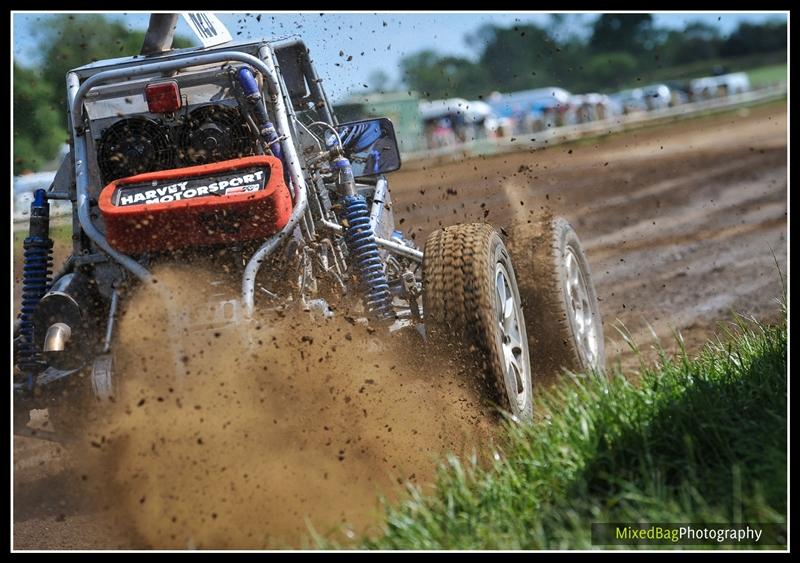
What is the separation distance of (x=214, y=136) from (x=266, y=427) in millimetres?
1728

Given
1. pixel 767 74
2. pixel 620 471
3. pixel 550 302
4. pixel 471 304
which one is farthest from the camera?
pixel 767 74

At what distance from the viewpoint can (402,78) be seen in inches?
426

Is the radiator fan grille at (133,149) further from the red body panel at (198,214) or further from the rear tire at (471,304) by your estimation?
the rear tire at (471,304)

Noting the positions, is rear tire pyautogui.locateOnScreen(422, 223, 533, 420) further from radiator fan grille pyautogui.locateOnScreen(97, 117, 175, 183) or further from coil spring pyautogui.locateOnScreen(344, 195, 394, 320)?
radiator fan grille pyautogui.locateOnScreen(97, 117, 175, 183)

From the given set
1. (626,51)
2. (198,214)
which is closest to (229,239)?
(198,214)

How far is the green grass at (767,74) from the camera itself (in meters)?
50.0

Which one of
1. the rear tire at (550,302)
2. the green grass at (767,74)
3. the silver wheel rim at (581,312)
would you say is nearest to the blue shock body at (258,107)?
the rear tire at (550,302)

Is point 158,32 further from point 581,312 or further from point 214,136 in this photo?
point 581,312

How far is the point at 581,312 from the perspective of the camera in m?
6.79

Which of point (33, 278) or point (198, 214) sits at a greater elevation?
point (198, 214)

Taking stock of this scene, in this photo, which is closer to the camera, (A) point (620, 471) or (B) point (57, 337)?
(A) point (620, 471)

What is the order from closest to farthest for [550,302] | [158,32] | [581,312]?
[158,32]
[550,302]
[581,312]
